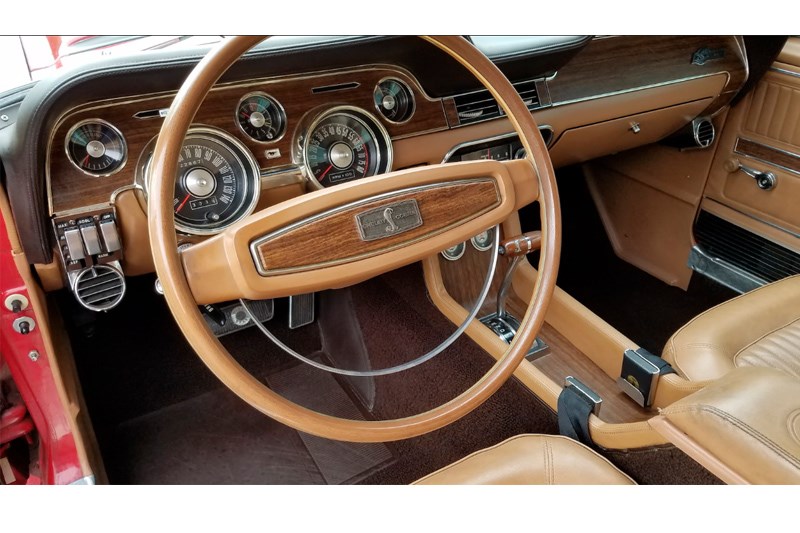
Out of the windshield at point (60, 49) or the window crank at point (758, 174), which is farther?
the window crank at point (758, 174)

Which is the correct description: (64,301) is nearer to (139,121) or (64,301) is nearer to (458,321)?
(139,121)

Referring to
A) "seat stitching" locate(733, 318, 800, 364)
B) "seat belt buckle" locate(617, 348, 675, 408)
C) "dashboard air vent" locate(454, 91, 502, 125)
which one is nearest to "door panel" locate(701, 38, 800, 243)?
"seat stitching" locate(733, 318, 800, 364)

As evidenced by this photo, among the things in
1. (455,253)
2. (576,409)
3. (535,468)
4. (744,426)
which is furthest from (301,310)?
(744,426)

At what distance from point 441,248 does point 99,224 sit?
605mm

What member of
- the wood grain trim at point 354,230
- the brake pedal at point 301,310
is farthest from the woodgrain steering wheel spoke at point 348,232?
the brake pedal at point 301,310

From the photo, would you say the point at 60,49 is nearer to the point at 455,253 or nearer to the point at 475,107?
the point at 475,107

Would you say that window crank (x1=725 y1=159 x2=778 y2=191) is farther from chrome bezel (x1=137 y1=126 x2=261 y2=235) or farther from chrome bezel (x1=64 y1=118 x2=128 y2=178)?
chrome bezel (x1=64 y1=118 x2=128 y2=178)

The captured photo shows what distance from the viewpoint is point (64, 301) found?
1.50 m

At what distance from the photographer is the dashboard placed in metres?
1.02

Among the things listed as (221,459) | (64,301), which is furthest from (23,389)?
(221,459)

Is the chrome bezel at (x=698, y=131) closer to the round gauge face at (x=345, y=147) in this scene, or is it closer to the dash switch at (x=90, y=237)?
the round gauge face at (x=345, y=147)

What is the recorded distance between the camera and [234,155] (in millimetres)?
1171

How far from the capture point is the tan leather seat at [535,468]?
94cm

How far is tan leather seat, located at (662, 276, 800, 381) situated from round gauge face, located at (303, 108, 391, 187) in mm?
736
